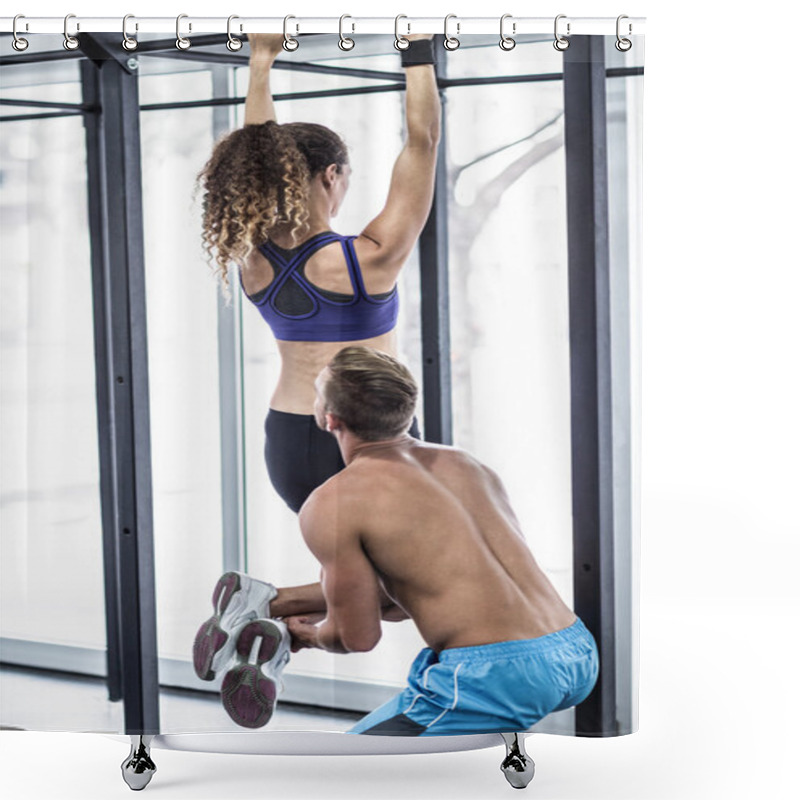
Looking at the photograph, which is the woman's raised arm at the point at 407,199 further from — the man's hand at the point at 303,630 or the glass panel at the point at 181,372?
the man's hand at the point at 303,630

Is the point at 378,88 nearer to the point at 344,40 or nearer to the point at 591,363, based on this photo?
the point at 344,40

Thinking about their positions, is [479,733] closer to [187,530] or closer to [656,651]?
[187,530]

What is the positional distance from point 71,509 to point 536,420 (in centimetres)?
91

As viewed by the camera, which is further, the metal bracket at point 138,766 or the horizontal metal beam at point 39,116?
the metal bracket at point 138,766

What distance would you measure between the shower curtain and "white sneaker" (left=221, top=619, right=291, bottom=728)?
3 centimetres

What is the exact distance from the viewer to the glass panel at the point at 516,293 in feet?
7.32

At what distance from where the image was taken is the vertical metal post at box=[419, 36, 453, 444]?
7.37 ft

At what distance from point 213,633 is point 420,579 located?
1.36ft

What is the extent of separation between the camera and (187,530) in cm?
231

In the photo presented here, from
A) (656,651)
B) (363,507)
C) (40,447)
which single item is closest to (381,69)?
(363,507)

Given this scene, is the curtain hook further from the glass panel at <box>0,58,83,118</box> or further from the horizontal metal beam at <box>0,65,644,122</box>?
the horizontal metal beam at <box>0,65,644,122</box>

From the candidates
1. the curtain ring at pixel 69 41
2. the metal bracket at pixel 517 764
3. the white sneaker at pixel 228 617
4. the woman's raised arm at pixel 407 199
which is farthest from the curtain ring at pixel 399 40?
the metal bracket at pixel 517 764

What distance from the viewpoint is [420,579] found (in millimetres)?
2234

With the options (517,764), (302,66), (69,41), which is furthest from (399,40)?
(517,764)
